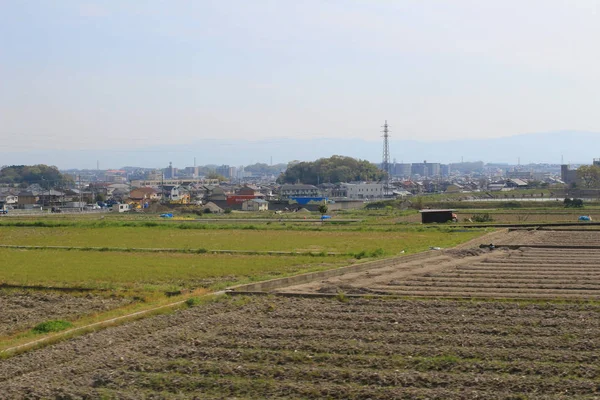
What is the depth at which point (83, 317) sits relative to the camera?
39.3 feet

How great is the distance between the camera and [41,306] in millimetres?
13219

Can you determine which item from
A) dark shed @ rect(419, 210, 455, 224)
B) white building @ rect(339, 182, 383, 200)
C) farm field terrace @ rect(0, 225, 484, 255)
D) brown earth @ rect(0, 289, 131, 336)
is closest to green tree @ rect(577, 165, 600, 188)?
white building @ rect(339, 182, 383, 200)

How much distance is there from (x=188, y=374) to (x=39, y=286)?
8575 mm

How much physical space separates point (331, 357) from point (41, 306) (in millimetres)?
6699

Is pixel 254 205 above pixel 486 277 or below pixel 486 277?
below

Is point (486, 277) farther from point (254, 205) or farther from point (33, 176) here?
point (33, 176)

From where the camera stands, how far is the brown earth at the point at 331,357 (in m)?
7.50

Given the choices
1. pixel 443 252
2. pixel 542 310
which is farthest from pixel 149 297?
pixel 443 252

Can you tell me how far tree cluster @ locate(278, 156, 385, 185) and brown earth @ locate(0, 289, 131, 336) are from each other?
4023 inches

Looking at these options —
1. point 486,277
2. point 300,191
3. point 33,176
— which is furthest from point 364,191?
point 486,277

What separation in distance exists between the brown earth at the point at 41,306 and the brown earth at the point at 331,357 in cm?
197

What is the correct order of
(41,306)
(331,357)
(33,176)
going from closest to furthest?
(331,357) < (41,306) < (33,176)

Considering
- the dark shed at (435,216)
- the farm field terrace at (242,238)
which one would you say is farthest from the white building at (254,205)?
the farm field terrace at (242,238)

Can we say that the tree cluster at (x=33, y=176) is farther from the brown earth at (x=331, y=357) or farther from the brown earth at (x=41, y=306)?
the brown earth at (x=331, y=357)
